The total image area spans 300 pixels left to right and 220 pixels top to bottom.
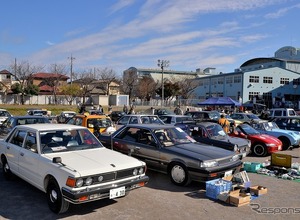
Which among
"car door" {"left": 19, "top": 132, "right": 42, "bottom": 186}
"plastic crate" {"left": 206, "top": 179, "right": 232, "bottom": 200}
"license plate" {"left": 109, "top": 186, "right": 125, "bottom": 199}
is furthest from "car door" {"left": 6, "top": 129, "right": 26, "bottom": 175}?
"plastic crate" {"left": 206, "top": 179, "right": 232, "bottom": 200}

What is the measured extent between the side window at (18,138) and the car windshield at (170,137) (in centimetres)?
322

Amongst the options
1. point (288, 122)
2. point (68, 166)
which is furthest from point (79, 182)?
point (288, 122)

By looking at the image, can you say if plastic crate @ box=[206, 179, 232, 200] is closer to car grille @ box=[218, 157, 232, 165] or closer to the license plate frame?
the license plate frame

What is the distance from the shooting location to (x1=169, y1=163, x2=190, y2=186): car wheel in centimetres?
678

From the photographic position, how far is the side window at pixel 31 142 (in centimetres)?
588

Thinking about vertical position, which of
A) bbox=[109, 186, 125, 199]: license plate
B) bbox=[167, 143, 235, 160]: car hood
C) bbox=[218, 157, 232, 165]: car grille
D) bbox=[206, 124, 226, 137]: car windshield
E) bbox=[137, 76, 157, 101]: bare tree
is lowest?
bbox=[109, 186, 125, 199]: license plate

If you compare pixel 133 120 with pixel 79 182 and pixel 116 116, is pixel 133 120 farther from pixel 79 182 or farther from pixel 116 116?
pixel 116 116

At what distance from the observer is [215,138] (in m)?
9.96

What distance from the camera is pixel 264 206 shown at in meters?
5.73

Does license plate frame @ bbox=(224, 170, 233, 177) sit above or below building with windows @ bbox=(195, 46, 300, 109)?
below

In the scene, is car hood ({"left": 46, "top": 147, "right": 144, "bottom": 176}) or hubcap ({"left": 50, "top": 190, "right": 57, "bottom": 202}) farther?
hubcap ({"left": 50, "top": 190, "right": 57, "bottom": 202})

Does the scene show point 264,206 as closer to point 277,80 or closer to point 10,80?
point 277,80

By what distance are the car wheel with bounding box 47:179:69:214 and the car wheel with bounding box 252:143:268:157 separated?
876 centimetres

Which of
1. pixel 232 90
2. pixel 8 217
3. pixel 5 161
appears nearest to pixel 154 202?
pixel 8 217
